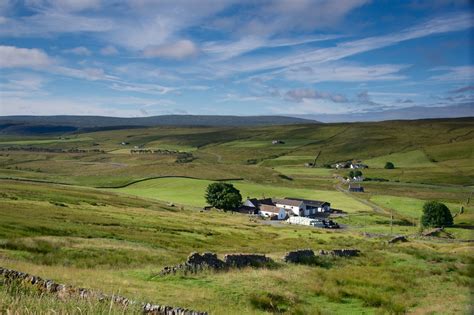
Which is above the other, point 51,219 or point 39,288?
point 39,288

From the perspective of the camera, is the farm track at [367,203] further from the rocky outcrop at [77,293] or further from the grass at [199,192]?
the rocky outcrop at [77,293]

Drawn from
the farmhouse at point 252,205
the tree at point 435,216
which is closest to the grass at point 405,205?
the tree at point 435,216

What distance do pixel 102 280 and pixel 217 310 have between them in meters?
6.65

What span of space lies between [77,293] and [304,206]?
109330mm

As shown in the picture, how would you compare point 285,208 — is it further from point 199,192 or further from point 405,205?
point 405,205

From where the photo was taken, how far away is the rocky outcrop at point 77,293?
12156 millimetres

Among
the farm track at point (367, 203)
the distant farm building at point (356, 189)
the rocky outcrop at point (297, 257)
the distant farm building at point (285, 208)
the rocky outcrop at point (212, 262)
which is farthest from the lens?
the distant farm building at point (356, 189)

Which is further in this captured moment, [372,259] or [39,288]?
[372,259]

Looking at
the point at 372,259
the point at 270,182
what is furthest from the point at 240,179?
the point at 372,259

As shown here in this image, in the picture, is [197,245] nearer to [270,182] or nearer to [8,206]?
[8,206]

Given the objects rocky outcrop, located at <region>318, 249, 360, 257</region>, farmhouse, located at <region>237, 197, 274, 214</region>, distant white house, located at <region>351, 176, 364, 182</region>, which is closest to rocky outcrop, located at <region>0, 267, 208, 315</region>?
rocky outcrop, located at <region>318, 249, 360, 257</region>

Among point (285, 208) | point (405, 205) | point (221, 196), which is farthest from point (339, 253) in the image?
point (405, 205)

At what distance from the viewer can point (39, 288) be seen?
1444 cm

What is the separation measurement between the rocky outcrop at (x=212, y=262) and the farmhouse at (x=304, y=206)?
8957 centimetres
